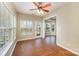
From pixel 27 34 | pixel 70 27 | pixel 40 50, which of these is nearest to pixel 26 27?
pixel 27 34

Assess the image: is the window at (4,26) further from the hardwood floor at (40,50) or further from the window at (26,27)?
the window at (26,27)

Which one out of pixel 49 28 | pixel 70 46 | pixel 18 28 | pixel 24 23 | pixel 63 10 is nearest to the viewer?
pixel 70 46

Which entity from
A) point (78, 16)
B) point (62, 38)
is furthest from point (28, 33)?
point (78, 16)

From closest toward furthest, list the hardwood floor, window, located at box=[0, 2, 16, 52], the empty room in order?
window, located at box=[0, 2, 16, 52] → the empty room → the hardwood floor

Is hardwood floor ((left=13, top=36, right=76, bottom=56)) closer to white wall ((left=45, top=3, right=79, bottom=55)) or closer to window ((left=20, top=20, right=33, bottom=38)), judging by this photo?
white wall ((left=45, top=3, right=79, bottom=55))

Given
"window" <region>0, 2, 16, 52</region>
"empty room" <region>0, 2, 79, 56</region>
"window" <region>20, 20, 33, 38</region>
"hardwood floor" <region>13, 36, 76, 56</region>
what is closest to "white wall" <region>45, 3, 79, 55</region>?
"empty room" <region>0, 2, 79, 56</region>

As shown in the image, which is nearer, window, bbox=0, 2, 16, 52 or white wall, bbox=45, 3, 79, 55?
window, bbox=0, 2, 16, 52

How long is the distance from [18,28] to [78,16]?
479cm

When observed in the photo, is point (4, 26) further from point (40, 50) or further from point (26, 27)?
point (26, 27)

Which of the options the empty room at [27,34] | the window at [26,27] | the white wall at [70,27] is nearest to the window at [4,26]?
the empty room at [27,34]

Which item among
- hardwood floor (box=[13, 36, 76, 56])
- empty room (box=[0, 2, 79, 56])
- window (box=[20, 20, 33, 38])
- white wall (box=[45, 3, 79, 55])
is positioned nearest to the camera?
empty room (box=[0, 2, 79, 56])

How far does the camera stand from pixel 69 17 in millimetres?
3791

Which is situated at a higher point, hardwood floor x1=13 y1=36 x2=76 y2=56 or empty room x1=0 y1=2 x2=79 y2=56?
empty room x1=0 y1=2 x2=79 y2=56

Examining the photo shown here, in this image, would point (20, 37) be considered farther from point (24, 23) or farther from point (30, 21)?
point (30, 21)
